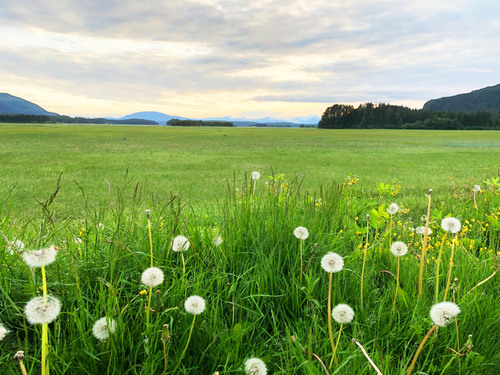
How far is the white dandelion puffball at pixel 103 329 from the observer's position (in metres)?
1.46

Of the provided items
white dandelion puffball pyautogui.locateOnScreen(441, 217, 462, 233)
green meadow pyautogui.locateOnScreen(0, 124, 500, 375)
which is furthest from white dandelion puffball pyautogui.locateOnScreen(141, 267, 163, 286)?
white dandelion puffball pyautogui.locateOnScreen(441, 217, 462, 233)

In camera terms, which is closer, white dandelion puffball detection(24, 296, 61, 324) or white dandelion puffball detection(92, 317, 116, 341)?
white dandelion puffball detection(24, 296, 61, 324)

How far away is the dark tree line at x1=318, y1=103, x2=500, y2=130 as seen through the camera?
92438mm

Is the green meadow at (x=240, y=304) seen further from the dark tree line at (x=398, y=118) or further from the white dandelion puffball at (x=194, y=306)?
the dark tree line at (x=398, y=118)

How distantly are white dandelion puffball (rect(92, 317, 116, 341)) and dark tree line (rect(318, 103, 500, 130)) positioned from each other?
102 m

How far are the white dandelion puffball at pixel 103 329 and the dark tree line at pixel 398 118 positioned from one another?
102359mm

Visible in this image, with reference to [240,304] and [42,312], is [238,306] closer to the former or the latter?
[240,304]

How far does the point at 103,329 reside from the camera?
148 centimetres

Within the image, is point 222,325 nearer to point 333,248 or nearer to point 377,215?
point 333,248

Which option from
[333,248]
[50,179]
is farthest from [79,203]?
[333,248]

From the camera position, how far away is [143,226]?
2.66 meters

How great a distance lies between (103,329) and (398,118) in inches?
4354

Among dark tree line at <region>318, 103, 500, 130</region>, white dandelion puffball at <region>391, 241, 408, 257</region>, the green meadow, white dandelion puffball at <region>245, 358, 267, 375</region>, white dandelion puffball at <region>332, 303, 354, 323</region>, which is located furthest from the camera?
dark tree line at <region>318, 103, 500, 130</region>

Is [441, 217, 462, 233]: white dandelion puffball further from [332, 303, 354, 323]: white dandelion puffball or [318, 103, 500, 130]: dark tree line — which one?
[318, 103, 500, 130]: dark tree line
